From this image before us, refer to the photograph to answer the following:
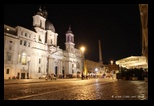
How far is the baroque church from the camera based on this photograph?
46.6 meters

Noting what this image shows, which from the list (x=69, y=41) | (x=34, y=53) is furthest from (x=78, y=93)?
(x=69, y=41)

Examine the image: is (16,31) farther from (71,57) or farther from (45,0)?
(45,0)

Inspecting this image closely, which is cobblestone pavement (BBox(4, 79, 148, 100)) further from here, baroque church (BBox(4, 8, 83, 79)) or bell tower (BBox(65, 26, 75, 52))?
bell tower (BBox(65, 26, 75, 52))

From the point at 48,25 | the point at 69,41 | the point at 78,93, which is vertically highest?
the point at 48,25

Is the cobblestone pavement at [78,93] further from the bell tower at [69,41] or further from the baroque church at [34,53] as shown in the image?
the bell tower at [69,41]

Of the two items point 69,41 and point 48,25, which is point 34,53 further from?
point 69,41

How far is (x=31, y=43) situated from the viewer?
183 feet

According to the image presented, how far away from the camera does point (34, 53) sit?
188ft

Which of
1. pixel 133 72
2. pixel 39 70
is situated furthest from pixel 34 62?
pixel 133 72

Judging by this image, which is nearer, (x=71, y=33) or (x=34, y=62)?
(x=34, y=62)

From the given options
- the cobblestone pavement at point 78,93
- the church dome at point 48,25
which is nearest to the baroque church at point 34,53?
the church dome at point 48,25

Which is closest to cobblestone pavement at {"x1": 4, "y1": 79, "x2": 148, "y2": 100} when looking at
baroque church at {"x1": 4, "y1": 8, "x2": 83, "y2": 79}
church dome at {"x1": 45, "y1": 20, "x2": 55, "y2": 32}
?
baroque church at {"x1": 4, "y1": 8, "x2": 83, "y2": 79}
